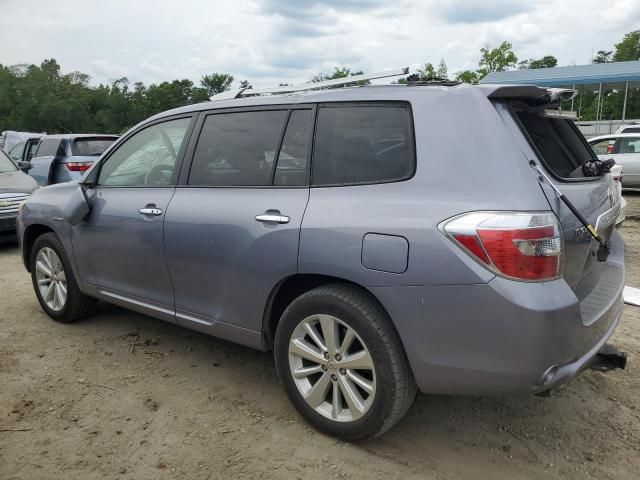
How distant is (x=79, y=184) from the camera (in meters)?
4.17

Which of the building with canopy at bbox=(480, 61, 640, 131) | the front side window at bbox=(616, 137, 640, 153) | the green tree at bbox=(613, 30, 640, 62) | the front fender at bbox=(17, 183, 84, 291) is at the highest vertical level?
the green tree at bbox=(613, 30, 640, 62)

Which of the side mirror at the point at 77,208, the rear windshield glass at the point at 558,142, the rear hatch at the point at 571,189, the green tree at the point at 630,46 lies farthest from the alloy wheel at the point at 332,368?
the green tree at the point at 630,46

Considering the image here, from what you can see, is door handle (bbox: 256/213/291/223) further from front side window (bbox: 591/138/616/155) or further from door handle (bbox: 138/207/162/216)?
front side window (bbox: 591/138/616/155)

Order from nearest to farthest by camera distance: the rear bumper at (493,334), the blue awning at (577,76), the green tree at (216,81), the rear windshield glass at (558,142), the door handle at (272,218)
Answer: the rear bumper at (493,334) < the rear windshield glass at (558,142) < the door handle at (272,218) < the blue awning at (577,76) < the green tree at (216,81)

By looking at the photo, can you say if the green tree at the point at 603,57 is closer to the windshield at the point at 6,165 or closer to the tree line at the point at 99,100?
the tree line at the point at 99,100

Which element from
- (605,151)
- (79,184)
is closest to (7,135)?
(79,184)

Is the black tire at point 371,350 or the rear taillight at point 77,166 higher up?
the rear taillight at point 77,166

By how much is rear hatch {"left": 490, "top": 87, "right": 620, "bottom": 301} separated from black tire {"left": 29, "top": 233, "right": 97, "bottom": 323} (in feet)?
11.7

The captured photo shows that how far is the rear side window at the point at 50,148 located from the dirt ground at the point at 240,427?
7.92 meters

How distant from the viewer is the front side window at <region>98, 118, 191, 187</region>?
11.8ft

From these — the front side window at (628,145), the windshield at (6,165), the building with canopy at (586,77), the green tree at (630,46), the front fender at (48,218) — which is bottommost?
the front fender at (48,218)

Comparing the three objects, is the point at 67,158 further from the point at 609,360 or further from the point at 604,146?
the point at 604,146

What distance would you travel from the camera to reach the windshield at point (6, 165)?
8.49 meters

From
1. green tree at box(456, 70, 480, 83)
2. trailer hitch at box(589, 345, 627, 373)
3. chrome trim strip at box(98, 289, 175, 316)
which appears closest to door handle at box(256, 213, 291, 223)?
chrome trim strip at box(98, 289, 175, 316)
